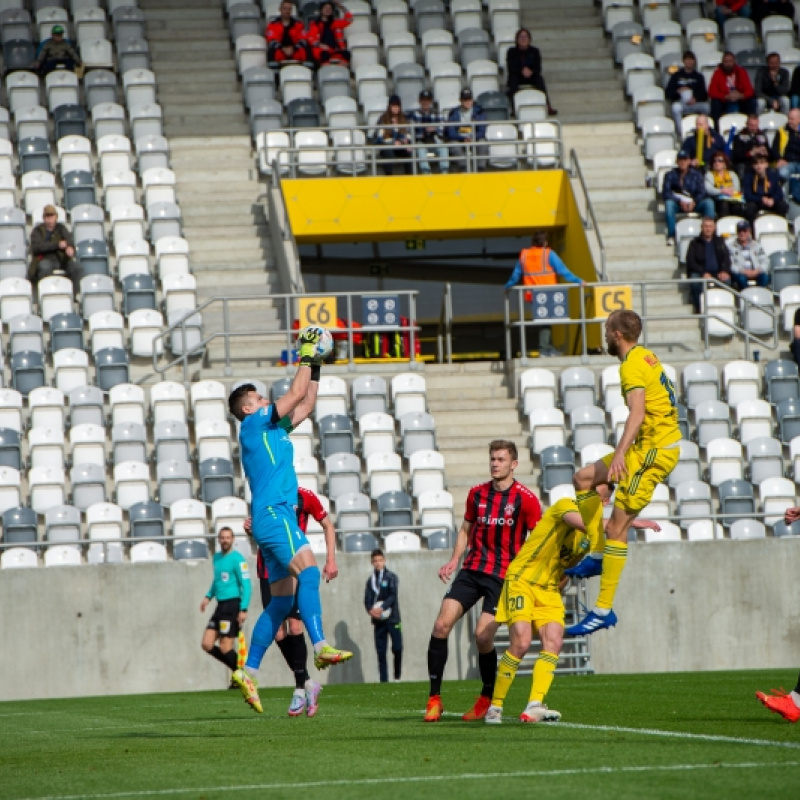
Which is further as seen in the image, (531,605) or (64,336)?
(64,336)

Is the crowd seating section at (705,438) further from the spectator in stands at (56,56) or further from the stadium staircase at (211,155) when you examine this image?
the spectator in stands at (56,56)

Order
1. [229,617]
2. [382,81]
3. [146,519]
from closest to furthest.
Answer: [229,617]
[146,519]
[382,81]

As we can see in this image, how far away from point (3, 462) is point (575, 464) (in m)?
7.01

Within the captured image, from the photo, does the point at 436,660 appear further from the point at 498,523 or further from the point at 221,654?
the point at 221,654

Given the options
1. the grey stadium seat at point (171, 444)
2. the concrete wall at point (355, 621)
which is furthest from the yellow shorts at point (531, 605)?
the grey stadium seat at point (171, 444)

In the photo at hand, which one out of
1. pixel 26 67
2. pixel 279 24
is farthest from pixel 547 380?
pixel 26 67

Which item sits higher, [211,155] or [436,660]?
[211,155]

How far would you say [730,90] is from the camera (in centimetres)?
2677

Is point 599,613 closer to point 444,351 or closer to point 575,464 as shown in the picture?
point 575,464

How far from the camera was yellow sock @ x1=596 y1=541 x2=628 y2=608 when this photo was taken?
373 inches

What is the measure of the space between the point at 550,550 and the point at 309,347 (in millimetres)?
1821

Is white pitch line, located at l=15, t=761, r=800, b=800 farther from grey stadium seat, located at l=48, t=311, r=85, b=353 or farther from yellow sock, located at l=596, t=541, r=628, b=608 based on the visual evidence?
grey stadium seat, located at l=48, t=311, r=85, b=353

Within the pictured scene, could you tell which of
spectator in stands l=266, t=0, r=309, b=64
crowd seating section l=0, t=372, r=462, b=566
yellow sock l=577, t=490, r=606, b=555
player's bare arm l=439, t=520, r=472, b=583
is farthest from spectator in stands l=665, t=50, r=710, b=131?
yellow sock l=577, t=490, r=606, b=555

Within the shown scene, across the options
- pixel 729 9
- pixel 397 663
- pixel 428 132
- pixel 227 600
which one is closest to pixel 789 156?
pixel 729 9
